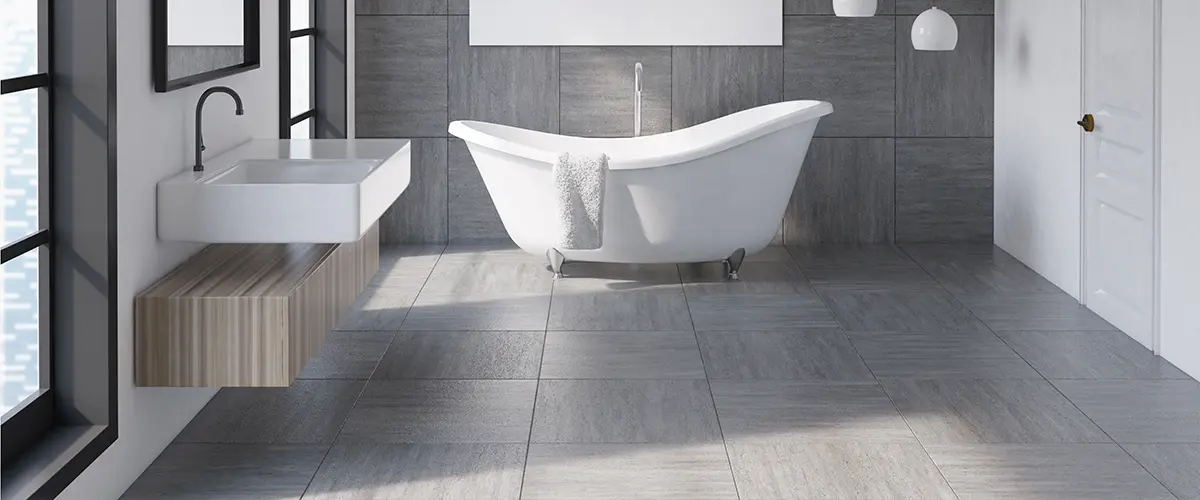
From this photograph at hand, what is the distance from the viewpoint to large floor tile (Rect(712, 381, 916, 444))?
12.4 ft

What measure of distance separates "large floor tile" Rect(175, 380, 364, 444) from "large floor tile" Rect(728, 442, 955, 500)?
118cm

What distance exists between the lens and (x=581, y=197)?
5.77 meters

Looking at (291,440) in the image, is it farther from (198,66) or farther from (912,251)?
(912,251)

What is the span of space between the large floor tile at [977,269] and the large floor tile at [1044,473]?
2314 mm

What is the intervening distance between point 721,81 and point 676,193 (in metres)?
1.44

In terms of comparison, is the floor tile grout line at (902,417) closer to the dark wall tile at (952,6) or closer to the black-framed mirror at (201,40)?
the black-framed mirror at (201,40)

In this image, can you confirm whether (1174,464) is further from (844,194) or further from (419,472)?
(844,194)

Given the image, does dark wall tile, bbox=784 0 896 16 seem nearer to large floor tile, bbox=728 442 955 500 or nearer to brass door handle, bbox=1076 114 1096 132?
brass door handle, bbox=1076 114 1096 132

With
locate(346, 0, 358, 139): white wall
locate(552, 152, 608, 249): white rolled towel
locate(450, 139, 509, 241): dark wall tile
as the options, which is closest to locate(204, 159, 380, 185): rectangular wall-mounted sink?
locate(552, 152, 608, 249): white rolled towel

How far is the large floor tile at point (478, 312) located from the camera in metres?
5.22

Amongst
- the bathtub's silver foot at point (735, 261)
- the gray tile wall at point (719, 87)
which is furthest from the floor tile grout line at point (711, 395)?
the gray tile wall at point (719, 87)

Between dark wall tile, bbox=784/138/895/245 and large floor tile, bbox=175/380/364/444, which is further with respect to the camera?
dark wall tile, bbox=784/138/895/245

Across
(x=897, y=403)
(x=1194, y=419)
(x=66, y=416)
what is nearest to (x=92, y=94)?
(x=66, y=416)

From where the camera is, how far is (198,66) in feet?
12.4
